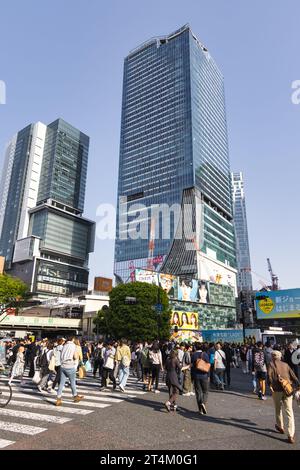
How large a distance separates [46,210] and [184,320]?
85310mm

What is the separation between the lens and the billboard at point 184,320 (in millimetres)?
62188

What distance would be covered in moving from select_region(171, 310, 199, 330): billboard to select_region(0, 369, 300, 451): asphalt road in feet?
173

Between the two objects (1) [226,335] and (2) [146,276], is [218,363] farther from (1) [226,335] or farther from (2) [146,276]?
(2) [146,276]

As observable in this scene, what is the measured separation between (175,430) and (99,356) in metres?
10.6

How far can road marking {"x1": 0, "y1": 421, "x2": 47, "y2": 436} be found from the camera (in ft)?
20.5

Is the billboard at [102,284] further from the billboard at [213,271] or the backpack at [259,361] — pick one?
the backpack at [259,361]

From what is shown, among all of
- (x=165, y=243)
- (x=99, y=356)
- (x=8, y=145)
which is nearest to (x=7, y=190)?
(x=8, y=145)

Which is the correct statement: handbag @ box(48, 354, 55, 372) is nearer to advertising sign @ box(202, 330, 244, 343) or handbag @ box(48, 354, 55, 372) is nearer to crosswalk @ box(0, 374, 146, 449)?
crosswalk @ box(0, 374, 146, 449)

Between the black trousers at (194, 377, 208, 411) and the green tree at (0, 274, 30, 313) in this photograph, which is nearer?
the black trousers at (194, 377, 208, 411)

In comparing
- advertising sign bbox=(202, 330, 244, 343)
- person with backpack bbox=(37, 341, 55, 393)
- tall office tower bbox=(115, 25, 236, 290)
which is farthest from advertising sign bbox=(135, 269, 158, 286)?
person with backpack bbox=(37, 341, 55, 393)

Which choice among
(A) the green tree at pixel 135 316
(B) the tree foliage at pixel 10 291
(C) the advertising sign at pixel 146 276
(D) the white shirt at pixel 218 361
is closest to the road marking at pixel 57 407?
(D) the white shirt at pixel 218 361

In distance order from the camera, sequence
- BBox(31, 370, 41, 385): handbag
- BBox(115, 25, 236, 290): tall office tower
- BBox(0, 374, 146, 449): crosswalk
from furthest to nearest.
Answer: BBox(115, 25, 236, 290): tall office tower → BBox(31, 370, 41, 385): handbag → BBox(0, 374, 146, 449): crosswalk
